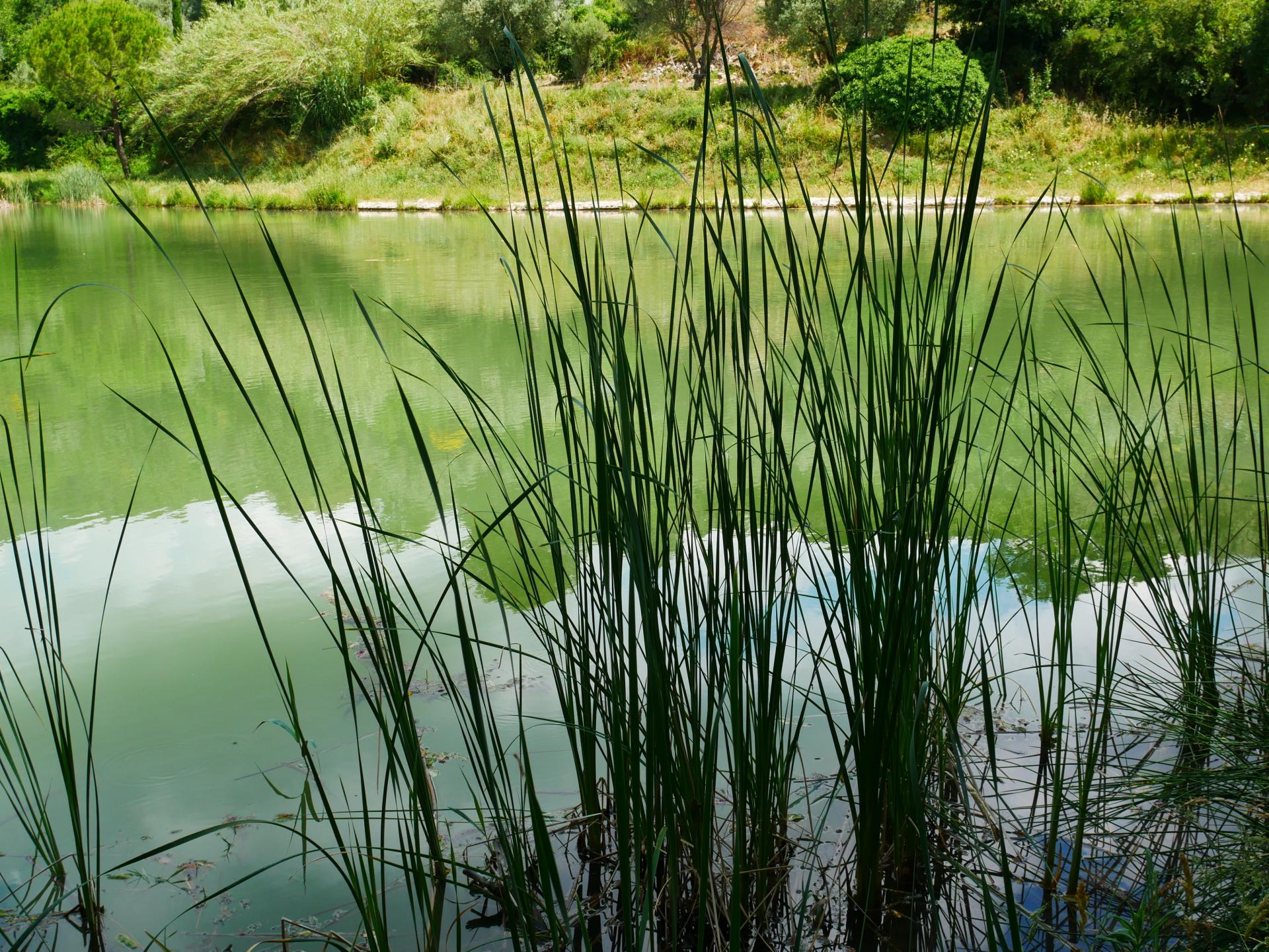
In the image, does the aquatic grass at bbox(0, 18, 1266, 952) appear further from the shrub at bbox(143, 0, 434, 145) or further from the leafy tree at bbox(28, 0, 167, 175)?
the leafy tree at bbox(28, 0, 167, 175)

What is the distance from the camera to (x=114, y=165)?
1917 centimetres

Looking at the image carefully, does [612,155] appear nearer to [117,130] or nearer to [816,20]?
[816,20]

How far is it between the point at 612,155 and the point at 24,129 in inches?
637

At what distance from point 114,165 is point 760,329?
61.0 feet

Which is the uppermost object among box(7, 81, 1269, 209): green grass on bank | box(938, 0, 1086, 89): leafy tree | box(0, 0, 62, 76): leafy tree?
box(0, 0, 62, 76): leafy tree

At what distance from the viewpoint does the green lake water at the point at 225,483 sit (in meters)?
1.34

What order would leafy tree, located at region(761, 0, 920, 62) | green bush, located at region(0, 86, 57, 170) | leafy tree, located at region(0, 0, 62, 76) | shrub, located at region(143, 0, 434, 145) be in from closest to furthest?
leafy tree, located at region(761, 0, 920, 62)
shrub, located at region(143, 0, 434, 145)
green bush, located at region(0, 86, 57, 170)
leafy tree, located at region(0, 0, 62, 76)

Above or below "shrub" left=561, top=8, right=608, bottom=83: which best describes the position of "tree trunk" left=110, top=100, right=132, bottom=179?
below

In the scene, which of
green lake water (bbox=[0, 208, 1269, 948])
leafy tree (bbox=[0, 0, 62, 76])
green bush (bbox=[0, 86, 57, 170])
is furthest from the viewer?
leafy tree (bbox=[0, 0, 62, 76])

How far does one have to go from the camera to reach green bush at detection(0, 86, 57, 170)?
2002 cm

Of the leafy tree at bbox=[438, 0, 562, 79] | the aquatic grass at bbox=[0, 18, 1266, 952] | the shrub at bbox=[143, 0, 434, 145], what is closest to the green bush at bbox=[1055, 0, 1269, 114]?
the leafy tree at bbox=[438, 0, 562, 79]

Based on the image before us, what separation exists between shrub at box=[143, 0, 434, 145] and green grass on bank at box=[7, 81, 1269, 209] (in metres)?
0.53

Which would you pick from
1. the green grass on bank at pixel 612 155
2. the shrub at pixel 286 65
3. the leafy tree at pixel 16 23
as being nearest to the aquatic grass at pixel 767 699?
the green grass on bank at pixel 612 155

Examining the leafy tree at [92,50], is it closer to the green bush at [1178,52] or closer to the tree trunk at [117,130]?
the tree trunk at [117,130]
